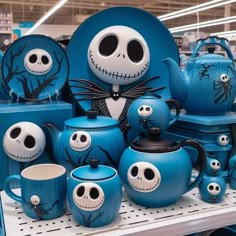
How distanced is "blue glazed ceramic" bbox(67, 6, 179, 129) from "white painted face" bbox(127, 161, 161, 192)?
1.06 ft

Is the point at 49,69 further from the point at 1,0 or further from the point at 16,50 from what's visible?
the point at 1,0

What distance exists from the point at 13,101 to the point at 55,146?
0.76 ft

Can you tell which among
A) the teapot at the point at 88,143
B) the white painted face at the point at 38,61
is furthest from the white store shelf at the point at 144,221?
the white painted face at the point at 38,61

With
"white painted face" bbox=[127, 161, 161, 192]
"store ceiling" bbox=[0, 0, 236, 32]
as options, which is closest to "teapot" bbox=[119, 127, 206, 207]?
"white painted face" bbox=[127, 161, 161, 192]

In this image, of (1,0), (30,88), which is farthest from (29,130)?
(1,0)

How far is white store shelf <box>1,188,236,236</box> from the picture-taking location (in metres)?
0.66

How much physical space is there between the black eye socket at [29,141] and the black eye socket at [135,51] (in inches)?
14.4

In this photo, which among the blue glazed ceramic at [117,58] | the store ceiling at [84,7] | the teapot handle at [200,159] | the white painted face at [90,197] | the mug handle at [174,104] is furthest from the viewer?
the store ceiling at [84,7]

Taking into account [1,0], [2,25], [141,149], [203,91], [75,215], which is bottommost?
[75,215]

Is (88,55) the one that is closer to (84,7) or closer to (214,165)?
(214,165)

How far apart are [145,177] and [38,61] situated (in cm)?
46

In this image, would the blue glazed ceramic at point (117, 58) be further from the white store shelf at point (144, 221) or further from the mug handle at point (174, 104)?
the white store shelf at point (144, 221)

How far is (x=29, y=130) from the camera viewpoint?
2.69 feet

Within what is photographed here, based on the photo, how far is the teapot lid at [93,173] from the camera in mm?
660
